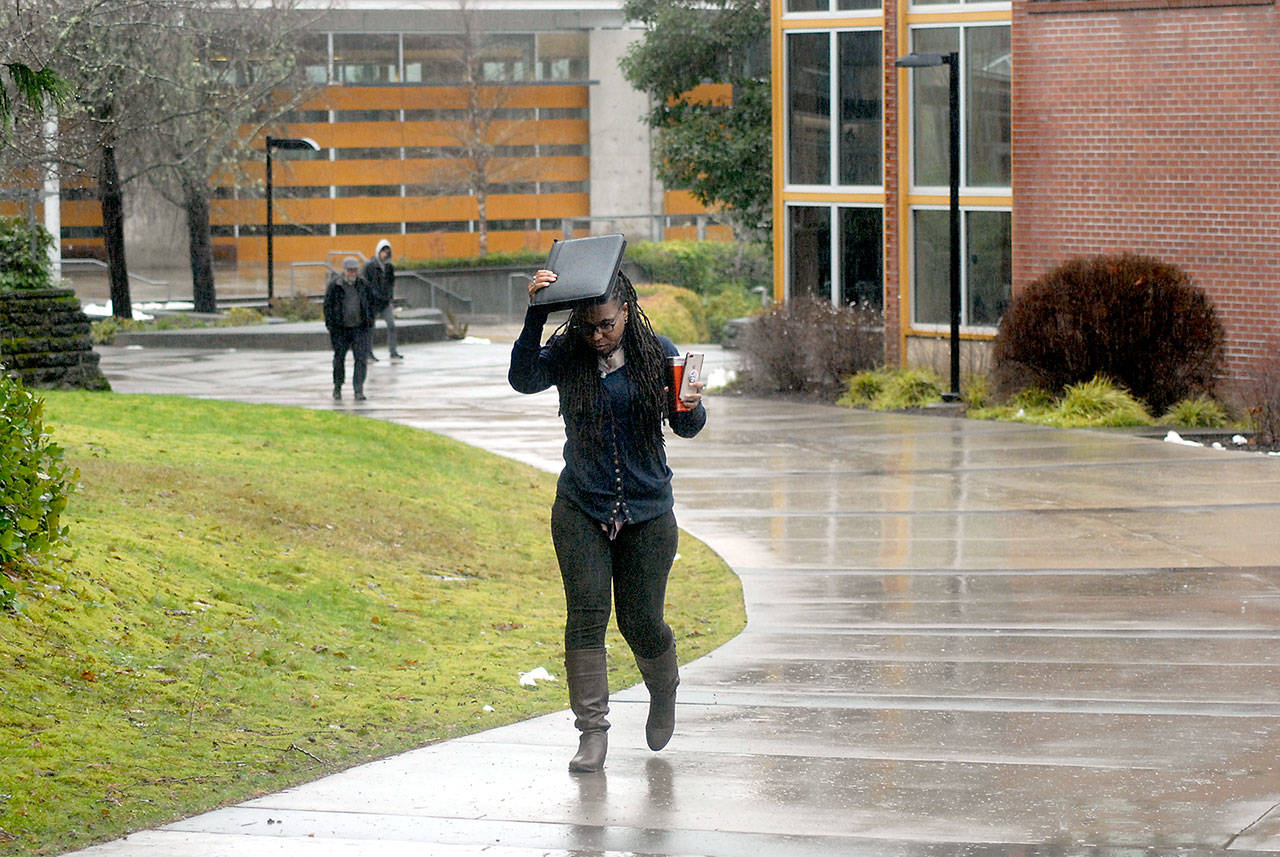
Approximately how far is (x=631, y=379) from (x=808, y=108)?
1841 centimetres

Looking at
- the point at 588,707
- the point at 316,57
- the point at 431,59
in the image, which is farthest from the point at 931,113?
the point at 431,59

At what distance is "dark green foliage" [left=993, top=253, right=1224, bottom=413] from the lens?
57.2ft

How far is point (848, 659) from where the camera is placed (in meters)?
7.86

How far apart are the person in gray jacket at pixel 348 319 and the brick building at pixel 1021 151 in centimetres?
635

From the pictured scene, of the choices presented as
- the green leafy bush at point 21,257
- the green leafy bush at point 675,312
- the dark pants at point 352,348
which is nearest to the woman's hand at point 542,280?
the green leafy bush at point 21,257

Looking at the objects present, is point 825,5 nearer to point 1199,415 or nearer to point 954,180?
point 954,180

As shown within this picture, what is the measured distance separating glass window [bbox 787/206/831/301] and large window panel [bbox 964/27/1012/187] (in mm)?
2799

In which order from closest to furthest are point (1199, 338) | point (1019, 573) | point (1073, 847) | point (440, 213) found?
1. point (1073, 847)
2. point (1019, 573)
3. point (1199, 338)
4. point (440, 213)

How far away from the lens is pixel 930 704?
269 inches

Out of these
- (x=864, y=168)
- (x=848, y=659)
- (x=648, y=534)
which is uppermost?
(x=864, y=168)

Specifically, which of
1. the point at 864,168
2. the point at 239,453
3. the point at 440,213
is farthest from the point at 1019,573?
the point at 440,213

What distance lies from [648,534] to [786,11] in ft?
61.3

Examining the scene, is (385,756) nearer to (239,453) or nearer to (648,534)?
(648,534)

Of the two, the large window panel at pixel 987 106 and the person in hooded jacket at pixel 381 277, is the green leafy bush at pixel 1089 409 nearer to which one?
the large window panel at pixel 987 106
